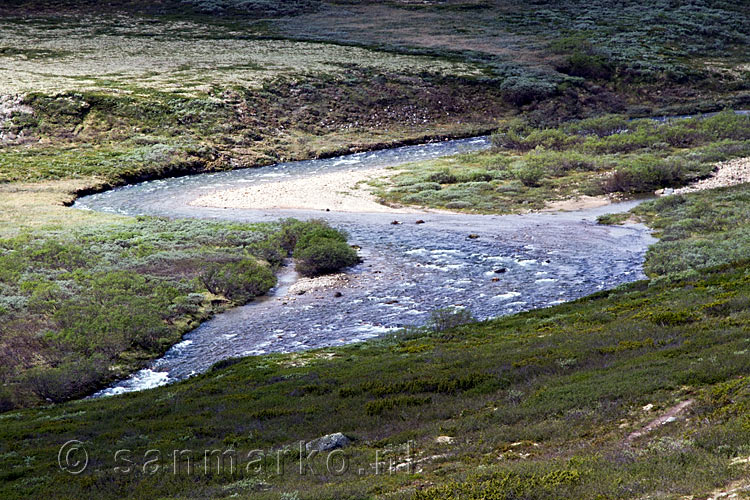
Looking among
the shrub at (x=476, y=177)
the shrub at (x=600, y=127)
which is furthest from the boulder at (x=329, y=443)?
the shrub at (x=600, y=127)

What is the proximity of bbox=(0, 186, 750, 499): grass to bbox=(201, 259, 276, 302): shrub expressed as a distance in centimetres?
906

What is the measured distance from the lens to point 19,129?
7125 cm

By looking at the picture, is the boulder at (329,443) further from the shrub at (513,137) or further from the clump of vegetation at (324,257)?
the shrub at (513,137)

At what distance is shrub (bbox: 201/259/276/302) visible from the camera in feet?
116

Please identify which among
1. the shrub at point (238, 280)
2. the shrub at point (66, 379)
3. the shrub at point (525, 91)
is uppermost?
the shrub at point (525, 91)

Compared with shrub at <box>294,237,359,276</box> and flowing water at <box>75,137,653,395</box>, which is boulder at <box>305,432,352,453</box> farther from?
shrub at <box>294,237,359,276</box>

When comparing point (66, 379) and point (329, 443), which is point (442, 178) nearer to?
point (66, 379)

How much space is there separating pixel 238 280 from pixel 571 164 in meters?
34.4

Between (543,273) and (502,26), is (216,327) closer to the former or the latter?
(543,273)

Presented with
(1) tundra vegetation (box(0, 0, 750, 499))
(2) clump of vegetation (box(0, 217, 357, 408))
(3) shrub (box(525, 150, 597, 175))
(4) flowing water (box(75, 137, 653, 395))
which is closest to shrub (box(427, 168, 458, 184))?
(1) tundra vegetation (box(0, 0, 750, 499))

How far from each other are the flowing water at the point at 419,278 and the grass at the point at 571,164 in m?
4.49

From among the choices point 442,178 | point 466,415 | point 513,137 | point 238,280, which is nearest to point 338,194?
point 442,178

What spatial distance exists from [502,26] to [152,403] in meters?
117

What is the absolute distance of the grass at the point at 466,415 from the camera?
1157 centimetres
